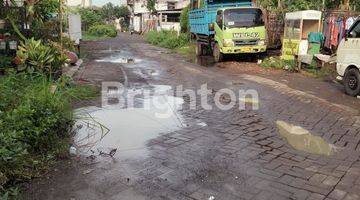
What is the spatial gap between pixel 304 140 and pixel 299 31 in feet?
28.7

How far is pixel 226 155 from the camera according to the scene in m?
5.68

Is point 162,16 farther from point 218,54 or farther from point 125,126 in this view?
point 125,126

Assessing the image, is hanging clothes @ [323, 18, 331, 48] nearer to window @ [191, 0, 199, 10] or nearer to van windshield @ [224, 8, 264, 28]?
van windshield @ [224, 8, 264, 28]

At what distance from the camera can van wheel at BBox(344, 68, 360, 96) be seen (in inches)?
381

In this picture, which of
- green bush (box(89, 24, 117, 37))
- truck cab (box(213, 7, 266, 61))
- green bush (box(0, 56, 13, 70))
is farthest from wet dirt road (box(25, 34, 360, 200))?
green bush (box(89, 24, 117, 37))

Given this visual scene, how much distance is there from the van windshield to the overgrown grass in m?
10.2

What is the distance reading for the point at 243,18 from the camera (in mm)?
15938

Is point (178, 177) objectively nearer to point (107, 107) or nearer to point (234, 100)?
point (107, 107)

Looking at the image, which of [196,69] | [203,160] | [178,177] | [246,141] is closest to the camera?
[178,177]

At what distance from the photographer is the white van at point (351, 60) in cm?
953

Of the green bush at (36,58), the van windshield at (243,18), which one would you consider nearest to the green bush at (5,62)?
the green bush at (36,58)

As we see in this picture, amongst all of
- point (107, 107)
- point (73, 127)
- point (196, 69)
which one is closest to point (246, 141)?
point (73, 127)

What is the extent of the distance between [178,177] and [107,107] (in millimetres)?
4035

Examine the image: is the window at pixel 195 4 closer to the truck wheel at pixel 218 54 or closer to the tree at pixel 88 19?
the truck wheel at pixel 218 54
